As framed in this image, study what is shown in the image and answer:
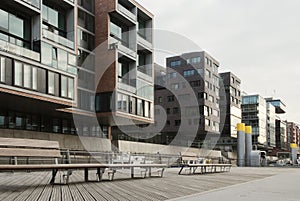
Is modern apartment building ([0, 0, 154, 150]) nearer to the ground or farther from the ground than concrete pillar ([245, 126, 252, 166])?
farther from the ground

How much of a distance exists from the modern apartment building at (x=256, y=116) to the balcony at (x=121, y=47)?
54928mm

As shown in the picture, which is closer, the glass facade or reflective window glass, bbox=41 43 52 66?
the glass facade

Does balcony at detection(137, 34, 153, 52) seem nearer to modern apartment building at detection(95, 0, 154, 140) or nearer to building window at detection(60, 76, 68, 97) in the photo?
modern apartment building at detection(95, 0, 154, 140)

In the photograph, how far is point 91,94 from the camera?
3216cm

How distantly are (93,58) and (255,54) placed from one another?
14464mm

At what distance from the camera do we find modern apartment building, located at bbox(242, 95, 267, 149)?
8228 cm

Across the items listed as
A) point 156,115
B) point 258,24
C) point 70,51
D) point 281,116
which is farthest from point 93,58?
point 281,116

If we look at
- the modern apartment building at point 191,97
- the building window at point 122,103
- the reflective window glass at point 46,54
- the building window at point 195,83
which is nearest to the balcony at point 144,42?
the building window at point 122,103

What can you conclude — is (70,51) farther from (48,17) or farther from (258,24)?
(258,24)

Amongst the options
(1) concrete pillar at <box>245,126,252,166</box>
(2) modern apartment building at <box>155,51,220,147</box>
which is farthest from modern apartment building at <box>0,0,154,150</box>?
(2) modern apartment building at <box>155,51,220,147</box>

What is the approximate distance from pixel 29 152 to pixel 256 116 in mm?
80018

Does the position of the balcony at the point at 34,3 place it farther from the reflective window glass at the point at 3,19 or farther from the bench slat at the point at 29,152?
the bench slat at the point at 29,152

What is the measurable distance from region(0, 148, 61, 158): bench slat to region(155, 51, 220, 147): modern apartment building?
1913 inches

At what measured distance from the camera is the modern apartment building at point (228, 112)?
70.4 m
